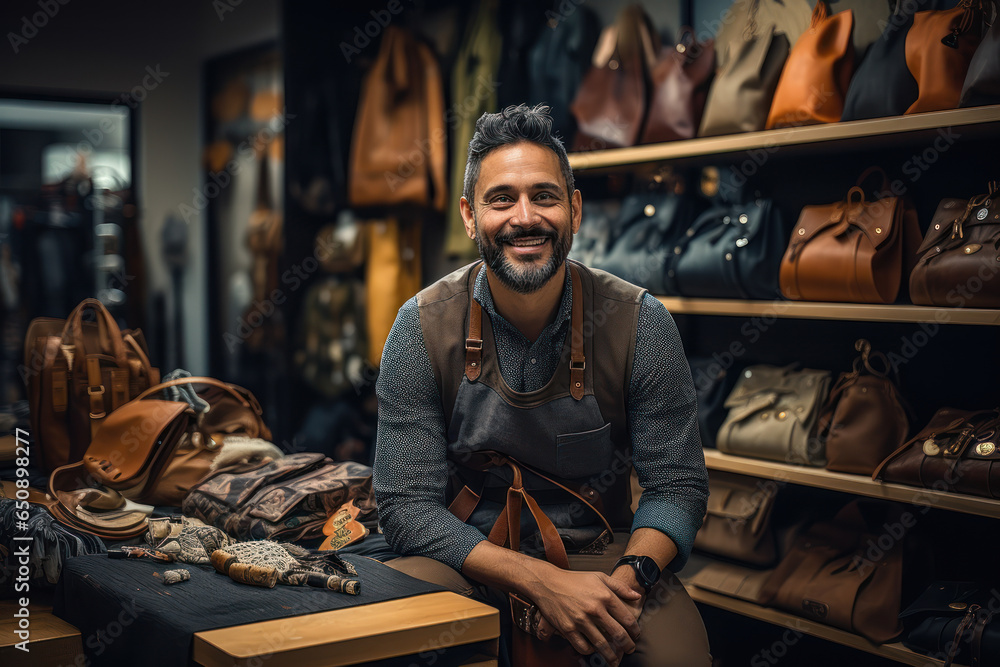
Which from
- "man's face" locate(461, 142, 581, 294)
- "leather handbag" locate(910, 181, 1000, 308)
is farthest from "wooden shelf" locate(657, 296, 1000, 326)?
"man's face" locate(461, 142, 581, 294)

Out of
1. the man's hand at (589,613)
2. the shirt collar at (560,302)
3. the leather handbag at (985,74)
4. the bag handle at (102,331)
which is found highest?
the leather handbag at (985,74)

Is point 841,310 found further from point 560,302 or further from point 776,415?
point 560,302

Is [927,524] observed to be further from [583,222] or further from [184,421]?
[184,421]

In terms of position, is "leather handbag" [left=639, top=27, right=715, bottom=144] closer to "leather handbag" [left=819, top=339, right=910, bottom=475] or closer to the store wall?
"leather handbag" [left=819, top=339, right=910, bottom=475]

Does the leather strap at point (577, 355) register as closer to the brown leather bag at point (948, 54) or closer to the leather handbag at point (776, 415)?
the leather handbag at point (776, 415)

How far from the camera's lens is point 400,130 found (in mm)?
3971

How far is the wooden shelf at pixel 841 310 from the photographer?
7.14 feet

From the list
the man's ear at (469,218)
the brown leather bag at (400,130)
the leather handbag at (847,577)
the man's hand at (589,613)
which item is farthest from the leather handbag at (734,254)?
the brown leather bag at (400,130)

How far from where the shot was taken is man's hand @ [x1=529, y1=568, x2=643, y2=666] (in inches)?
63.3

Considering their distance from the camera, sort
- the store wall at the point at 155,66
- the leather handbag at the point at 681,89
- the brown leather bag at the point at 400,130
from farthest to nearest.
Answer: the store wall at the point at 155,66, the brown leather bag at the point at 400,130, the leather handbag at the point at 681,89

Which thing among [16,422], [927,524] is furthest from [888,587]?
[16,422]

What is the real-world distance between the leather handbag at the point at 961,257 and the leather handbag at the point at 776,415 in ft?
1.44

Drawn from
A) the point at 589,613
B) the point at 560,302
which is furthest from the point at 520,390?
the point at 589,613

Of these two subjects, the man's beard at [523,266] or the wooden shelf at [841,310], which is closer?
the man's beard at [523,266]
